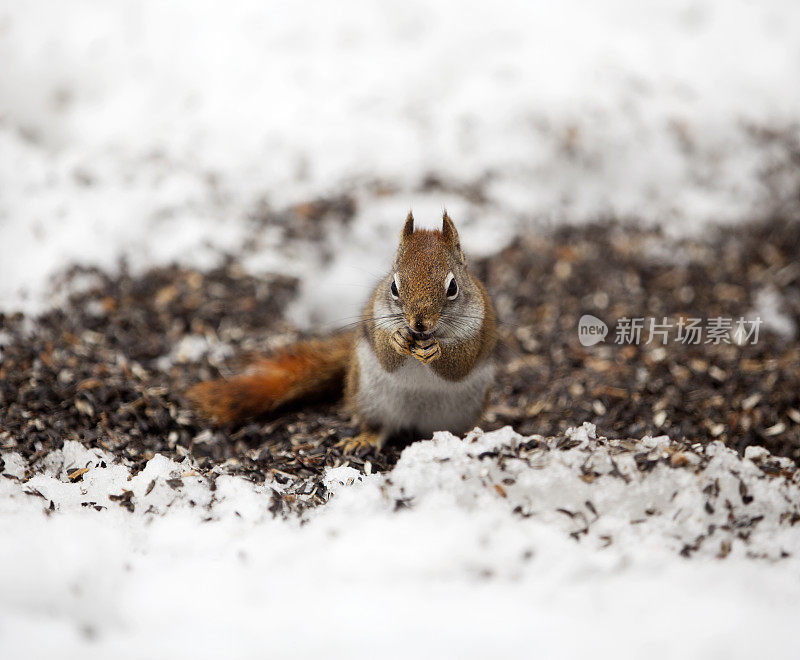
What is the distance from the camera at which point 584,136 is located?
3600 mm

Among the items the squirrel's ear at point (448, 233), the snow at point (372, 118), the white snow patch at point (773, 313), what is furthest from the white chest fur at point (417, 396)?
the white snow patch at point (773, 313)

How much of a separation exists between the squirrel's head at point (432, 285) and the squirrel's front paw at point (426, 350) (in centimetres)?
3

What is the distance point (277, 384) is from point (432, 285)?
69 cm

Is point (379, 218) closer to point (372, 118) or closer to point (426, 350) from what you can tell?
point (372, 118)

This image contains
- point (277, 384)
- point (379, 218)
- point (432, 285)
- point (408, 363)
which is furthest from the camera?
point (379, 218)

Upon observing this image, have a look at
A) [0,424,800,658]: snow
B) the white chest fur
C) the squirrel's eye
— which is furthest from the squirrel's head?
[0,424,800,658]: snow

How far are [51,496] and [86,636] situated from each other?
496mm

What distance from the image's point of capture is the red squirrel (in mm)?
1674

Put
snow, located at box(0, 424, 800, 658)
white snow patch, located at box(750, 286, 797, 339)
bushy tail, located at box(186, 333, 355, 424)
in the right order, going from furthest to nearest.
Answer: white snow patch, located at box(750, 286, 797, 339)
bushy tail, located at box(186, 333, 355, 424)
snow, located at box(0, 424, 800, 658)

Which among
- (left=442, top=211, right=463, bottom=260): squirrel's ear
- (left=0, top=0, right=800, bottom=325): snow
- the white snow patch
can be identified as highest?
(left=0, top=0, right=800, bottom=325): snow

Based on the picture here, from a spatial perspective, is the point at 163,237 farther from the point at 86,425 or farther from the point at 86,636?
the point at 86,636

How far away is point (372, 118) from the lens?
3627mm

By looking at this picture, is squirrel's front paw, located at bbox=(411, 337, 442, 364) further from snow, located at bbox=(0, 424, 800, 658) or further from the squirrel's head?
snow, located at bbox=(0, 424, 800, 658)

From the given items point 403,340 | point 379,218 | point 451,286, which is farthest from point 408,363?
point 379,218
